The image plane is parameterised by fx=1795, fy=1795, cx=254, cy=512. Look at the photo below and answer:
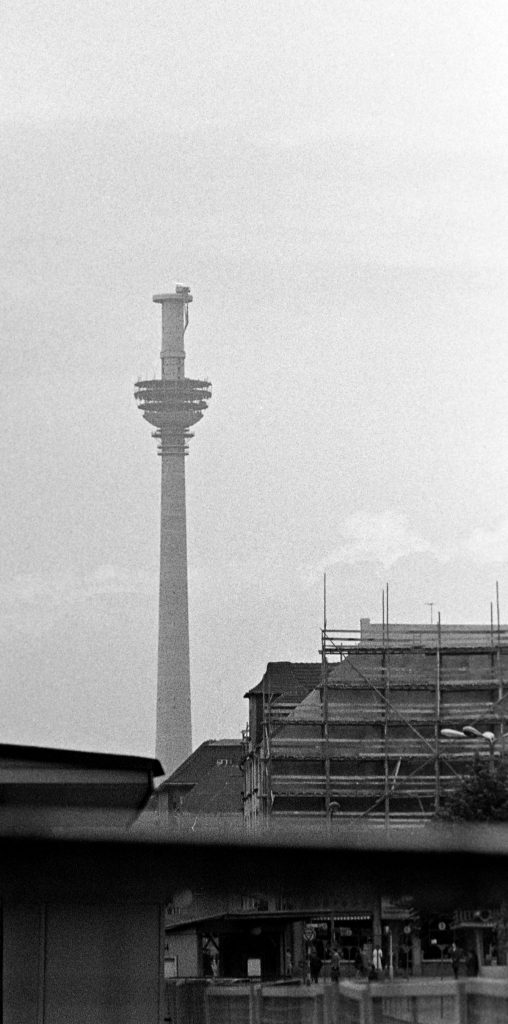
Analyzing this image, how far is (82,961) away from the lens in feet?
8.07

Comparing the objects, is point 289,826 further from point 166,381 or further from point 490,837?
point 166,381

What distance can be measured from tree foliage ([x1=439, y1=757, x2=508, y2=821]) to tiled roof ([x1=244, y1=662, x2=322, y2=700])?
1899 cm

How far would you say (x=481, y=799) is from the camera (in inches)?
1372

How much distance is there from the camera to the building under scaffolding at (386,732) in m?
43.5

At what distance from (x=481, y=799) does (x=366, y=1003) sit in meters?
33.1

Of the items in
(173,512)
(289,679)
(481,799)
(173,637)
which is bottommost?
(481,799)

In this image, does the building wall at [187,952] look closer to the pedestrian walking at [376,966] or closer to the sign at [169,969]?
the sign at [169,969]

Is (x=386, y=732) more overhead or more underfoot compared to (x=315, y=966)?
more overhead

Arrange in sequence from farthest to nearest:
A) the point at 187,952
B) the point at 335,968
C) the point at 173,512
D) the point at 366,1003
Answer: the point at 173,512 → the point at 187,952 → the point at 335,968 → the point at 366,1003

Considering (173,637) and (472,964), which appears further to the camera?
(173,637)

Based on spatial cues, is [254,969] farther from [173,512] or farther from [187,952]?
[173,512]

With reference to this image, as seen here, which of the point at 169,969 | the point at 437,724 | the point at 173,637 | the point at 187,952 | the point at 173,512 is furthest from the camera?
the point at 173,512

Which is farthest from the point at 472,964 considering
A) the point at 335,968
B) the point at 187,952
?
the point at 187,952

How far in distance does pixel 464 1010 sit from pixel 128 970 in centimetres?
53
